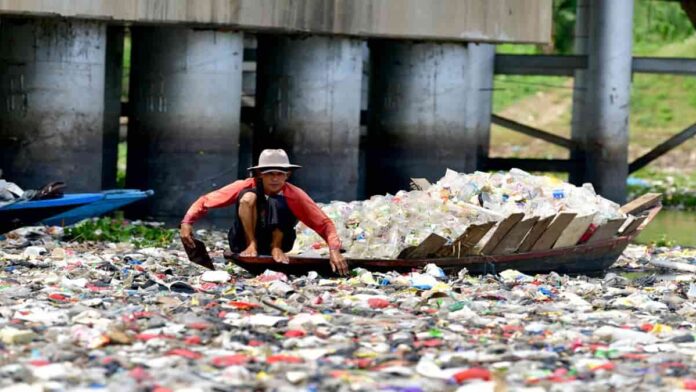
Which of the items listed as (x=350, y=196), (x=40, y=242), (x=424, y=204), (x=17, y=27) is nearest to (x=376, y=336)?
(x=424, y=204)

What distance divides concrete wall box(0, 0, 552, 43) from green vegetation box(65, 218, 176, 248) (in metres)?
2.86

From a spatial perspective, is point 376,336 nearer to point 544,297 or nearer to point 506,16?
point 544,297

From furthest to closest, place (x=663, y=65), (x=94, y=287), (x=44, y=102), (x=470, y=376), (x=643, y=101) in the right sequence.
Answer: (x=643, y=101) < (x=663, y=65) < (x=44, y=102) < (x=94, y=287) < (x=470, y=376)

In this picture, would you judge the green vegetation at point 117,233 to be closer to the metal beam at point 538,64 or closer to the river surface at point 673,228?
the river surface at point 673,228

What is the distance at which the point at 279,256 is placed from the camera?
15414 mm

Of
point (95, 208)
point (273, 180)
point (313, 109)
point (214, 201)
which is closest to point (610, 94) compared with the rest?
point (313, 109)

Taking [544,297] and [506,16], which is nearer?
[544,297]

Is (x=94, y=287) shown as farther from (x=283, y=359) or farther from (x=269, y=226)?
(x=283, y=359)

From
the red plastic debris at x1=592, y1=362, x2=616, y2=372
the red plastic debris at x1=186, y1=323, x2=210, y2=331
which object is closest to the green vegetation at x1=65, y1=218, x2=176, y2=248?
the red plastic debris at x1=186, y1=323, x2=210, y2=331

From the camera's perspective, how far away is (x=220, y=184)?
2506 cm

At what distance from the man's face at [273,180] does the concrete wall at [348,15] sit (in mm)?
8159

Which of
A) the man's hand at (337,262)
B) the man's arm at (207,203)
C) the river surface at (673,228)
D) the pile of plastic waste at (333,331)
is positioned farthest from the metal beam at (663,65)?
the man's arm at (207,203)

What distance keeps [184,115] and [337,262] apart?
9953 mm

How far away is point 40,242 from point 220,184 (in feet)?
18.6
